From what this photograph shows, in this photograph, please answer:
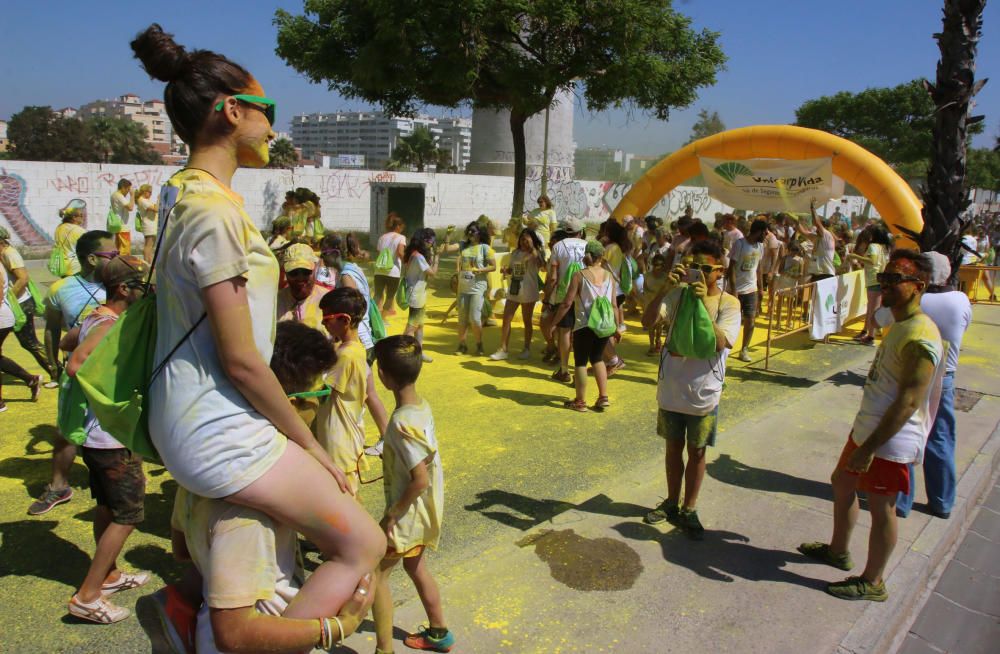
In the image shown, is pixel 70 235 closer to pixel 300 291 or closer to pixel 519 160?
pixel 300 291

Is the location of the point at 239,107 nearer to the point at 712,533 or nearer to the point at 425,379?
the point at 712,533

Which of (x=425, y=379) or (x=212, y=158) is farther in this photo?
(x=425, y=379)

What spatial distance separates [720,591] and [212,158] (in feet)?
10.8

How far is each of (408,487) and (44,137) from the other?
6618 centimetres

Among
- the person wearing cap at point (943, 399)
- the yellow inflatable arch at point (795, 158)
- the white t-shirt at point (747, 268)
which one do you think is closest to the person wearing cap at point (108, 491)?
the person wearing cap at point (943, 399)

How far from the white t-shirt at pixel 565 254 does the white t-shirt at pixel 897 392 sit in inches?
161

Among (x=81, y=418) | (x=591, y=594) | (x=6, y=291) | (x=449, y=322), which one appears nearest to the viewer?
(x=81, y=418)

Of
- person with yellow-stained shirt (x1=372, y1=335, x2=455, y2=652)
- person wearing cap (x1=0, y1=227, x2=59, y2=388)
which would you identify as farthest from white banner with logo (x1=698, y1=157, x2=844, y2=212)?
person wearing cap (x1=0, y1=227, x2=59, y2=388)

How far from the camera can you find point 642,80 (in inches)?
580

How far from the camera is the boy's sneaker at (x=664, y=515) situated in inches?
174

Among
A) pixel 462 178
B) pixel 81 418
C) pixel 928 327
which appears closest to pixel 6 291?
pixel 81 418

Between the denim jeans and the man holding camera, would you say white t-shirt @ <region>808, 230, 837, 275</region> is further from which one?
the man holding camera

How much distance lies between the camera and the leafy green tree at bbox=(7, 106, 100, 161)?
182ft

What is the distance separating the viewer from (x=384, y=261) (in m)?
9.03
